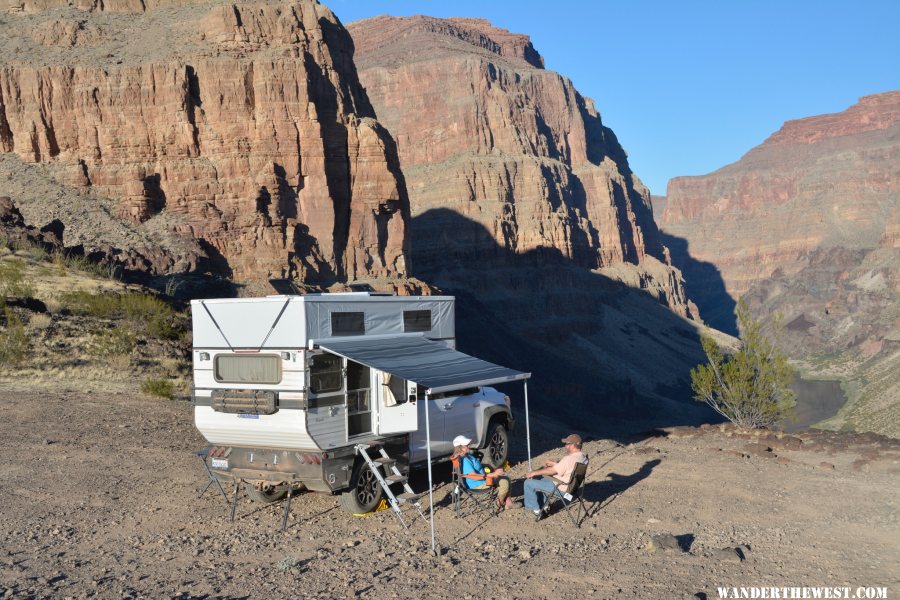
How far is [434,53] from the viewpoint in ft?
497

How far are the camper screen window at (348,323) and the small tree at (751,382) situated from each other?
15162mm

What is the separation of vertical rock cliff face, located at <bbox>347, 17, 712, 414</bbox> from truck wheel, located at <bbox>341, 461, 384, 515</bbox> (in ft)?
196

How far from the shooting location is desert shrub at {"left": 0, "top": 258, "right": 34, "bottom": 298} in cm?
2777

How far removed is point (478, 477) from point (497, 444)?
3088 mm

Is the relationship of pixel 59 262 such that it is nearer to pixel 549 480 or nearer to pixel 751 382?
pixel 751 382

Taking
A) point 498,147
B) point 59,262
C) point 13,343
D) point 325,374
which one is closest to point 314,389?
point 325,374

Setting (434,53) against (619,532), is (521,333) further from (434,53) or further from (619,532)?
(619,532)

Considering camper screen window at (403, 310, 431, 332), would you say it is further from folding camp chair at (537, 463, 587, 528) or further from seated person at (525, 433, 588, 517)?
folding camp chair at (537, 463, 587, 528)

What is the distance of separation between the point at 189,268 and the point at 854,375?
93826 mm

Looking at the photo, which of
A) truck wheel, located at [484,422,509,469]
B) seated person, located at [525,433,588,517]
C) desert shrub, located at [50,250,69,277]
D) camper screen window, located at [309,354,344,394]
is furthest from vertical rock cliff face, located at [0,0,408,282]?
seated person, located at [525,433,588,517]

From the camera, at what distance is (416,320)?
1499 centimetres

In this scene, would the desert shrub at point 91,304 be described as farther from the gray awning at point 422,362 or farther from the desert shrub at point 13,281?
the gray awning at point 422,362

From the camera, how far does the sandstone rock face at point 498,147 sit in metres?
123

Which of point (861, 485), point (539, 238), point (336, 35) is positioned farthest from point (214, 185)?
point (539, 238)
